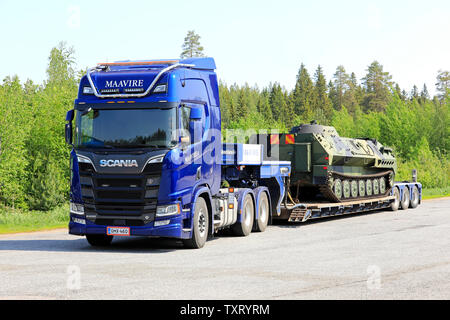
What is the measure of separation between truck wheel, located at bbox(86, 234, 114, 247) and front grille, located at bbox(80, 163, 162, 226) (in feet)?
3.86

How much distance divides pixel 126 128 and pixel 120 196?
1.43m

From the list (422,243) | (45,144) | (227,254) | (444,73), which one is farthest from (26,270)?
(444,73)

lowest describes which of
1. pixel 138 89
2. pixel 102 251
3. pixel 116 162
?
pixel 102 251

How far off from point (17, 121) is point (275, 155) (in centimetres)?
5003

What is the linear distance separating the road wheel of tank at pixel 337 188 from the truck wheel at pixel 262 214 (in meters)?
5.38

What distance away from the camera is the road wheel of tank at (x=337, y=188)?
923 inches

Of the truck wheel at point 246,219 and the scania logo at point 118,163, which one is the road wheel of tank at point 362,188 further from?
the scania logo at point 118,163

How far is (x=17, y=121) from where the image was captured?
2586 inches

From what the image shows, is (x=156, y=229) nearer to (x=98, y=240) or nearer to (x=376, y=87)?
(x=98, y=240)

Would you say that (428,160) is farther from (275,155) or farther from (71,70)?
(71,70)

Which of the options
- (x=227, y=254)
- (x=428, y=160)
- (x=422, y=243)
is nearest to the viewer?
(x=227, y=254)

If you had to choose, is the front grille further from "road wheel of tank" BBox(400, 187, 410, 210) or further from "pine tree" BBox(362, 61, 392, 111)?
"pine tree" BBox(362, 61, 392, 111)

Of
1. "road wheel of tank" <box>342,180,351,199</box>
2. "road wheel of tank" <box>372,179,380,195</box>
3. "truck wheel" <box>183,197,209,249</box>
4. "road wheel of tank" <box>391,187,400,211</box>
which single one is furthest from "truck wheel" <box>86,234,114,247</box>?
"road wheel of tank" <box>391,187,400,211</box>

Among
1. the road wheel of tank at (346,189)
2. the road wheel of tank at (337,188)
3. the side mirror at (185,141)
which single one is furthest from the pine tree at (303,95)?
the side mirror at (185,141)
